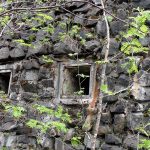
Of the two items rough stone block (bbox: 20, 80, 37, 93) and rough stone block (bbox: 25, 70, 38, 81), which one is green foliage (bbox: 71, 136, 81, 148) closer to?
rough stone block (bbox: 20, 80, 37, 93)

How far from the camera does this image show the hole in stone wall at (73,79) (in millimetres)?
4316

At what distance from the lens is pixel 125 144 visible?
3643 millimetres

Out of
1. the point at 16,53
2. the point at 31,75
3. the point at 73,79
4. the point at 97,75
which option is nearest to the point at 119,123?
the point at 97,75

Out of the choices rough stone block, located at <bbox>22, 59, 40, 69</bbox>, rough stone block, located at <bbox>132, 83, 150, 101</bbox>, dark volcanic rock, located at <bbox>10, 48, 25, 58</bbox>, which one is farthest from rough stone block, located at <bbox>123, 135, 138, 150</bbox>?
dark volcanic rock, located at <bbox>10, 48, 25, 58</bbox>

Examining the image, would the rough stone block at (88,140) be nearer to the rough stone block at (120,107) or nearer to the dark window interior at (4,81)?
the rough stone block at (120,107)

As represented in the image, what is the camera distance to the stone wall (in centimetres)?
372

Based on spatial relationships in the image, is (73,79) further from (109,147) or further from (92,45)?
(109,147)

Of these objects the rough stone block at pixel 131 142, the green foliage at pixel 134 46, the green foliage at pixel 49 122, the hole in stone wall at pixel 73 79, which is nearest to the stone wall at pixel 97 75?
the rough stone block at pixel 131 142

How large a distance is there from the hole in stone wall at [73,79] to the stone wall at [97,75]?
0.10m

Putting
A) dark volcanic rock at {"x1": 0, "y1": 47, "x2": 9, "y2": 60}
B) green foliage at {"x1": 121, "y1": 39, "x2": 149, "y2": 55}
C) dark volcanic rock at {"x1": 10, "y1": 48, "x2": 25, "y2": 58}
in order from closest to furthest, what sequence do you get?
1. green foliage at {"x1": 121, "y1": 39, "x2": 149, "y2": 55}
2. dark volcanic rock at {"x1": 10, "y1": 48, "x2": 25, "y2": 58}
3. dark volcanic rock at {"x1": 0, "y1": 47, "x2": 9, "y2": 60}

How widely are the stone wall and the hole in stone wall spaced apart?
4.1 inches

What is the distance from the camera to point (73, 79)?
4473mm

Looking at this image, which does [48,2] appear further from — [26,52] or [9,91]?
[9,91]

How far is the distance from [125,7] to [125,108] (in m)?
1.22
